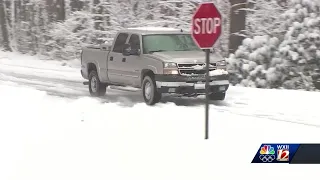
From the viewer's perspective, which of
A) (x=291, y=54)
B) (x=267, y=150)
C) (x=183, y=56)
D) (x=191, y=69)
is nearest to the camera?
(x=267, y=150)

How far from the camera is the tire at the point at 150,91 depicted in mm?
13031

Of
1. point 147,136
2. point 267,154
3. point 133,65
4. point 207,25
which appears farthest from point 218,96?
point 267,154

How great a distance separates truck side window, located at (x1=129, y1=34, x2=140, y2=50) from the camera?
548 inches

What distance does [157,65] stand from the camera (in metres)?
12.9

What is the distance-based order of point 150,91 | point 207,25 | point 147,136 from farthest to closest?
point 150,91 → point 147,136 → point 207,25

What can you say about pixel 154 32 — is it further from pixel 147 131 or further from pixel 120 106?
pixel 147 131

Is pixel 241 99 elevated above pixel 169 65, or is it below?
below

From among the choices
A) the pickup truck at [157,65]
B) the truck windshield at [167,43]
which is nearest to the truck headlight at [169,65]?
the pickup truck at [157,65]

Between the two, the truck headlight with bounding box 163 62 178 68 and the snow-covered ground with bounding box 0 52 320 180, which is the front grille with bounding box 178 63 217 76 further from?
the snow-covered ground with bounding box 0 52 320 180

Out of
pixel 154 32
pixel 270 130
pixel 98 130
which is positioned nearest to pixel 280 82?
pixel 154 32

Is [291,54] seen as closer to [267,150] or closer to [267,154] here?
[267,150]

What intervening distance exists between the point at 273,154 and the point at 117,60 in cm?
775

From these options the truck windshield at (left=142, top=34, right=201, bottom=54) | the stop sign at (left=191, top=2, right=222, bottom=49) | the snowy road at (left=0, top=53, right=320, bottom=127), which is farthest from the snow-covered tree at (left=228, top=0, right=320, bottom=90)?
the stop sign at (left=191, top=2, right=222, bottom=49)

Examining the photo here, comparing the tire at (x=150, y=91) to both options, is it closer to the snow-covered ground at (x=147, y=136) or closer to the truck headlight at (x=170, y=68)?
the snow-covered ground at (x=147, y=136)
